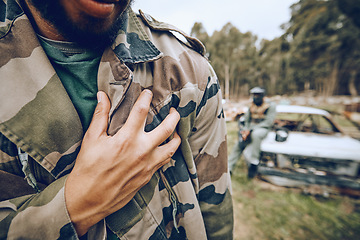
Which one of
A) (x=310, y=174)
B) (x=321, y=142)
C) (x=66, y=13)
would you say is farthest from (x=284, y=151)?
(x=66, y=13)

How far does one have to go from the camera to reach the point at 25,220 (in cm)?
67

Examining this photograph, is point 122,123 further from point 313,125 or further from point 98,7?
point 313,125

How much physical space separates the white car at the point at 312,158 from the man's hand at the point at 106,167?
4.12 metres

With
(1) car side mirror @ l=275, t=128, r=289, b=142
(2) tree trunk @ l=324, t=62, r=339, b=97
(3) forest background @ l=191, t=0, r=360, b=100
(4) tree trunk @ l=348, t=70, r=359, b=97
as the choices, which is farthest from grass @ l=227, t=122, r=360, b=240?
(4) tree trunk @ l=348, t=70, r=359, b=97

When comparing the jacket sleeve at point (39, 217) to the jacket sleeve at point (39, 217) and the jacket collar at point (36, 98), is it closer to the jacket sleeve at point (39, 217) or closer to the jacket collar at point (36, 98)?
the jacket sleeve at point (39, 217)

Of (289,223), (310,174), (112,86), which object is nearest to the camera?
(112,86)

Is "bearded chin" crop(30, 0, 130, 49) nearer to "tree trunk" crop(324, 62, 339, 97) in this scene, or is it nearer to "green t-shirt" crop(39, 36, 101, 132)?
"green t-shirt" crop(39, 36, 101, 132)

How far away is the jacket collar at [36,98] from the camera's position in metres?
0.70

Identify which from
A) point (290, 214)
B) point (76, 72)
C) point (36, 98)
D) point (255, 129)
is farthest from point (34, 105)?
point (255, 129)

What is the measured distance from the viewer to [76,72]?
2.81 feet

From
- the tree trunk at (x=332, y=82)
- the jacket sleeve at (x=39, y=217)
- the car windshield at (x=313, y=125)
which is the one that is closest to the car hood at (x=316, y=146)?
the car windshield at (x=313, y=125)

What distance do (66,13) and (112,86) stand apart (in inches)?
14.6

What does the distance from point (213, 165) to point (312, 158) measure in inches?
152

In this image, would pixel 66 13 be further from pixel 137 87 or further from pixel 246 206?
pixel 246 206
